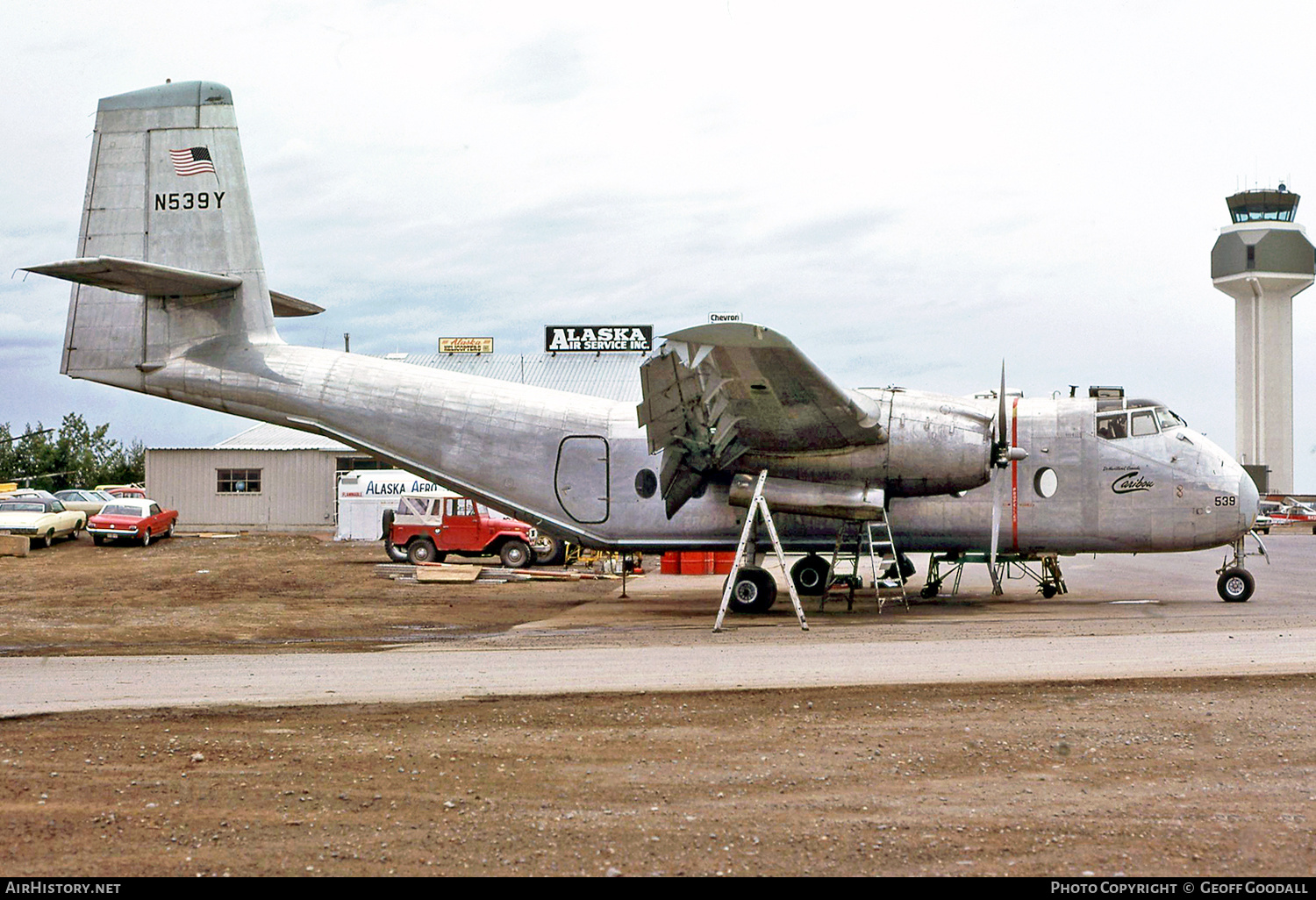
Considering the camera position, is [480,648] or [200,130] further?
[200,130]

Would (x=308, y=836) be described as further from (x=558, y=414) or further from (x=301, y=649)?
(x=558, y=414)

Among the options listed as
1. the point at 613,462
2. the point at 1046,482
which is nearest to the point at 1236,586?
the point at 1046,482

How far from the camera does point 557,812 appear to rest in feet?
22.8

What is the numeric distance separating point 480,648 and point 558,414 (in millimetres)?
6963

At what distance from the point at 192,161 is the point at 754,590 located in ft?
41.0

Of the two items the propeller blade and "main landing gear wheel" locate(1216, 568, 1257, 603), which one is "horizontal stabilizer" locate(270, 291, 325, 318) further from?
"main landing gear wheel" locate(1216, 568, 1257, 603)

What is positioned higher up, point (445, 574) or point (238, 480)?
point (238, 480)

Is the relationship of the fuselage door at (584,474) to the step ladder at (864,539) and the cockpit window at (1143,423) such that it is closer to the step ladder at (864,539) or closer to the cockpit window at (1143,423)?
the step ladder at (864,539)

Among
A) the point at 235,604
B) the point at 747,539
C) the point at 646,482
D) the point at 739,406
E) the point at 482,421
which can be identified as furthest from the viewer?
the point at 235,604

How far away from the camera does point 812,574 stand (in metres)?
22.2

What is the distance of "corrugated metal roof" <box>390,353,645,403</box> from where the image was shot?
5819 cm

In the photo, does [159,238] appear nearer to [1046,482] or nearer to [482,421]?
[482,421]
